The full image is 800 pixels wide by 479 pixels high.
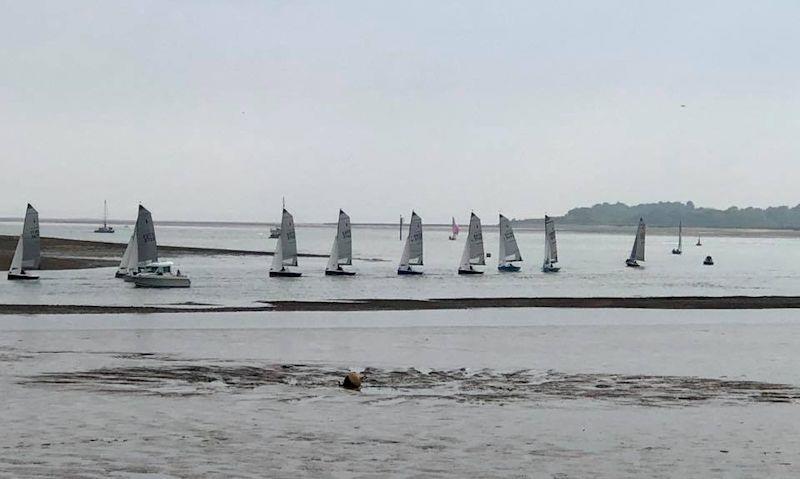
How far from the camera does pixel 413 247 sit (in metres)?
108

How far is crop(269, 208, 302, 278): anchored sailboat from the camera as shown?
96.6 m

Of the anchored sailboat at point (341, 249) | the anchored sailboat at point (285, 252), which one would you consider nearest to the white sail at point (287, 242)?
the anchored sailboat at point (285, 252)

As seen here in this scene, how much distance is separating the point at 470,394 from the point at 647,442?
7074 millimetres

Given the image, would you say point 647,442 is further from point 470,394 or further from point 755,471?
A: point 470,394

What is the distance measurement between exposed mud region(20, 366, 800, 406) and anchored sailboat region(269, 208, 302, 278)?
61233 millimetres

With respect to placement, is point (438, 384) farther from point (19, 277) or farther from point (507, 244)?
point (507, 244)

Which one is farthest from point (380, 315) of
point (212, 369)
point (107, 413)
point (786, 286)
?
point (786, 286)

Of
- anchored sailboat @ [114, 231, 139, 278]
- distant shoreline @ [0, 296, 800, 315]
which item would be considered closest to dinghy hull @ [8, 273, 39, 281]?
anchored sailboat @ [114, 231, 139, 278]

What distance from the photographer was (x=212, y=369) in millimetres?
34250

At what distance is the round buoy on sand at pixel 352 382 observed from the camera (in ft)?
101

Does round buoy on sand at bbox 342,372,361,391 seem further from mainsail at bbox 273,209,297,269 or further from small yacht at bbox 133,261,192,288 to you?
mainsail at bbox 273,209,297,269

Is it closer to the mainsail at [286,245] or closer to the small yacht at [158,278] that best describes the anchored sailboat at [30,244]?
the small yacht at [158,278]

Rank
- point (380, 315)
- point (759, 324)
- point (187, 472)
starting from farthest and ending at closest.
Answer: point (380, 315)
point (759, 324)
point (187, 472)

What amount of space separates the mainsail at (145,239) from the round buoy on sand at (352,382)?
5503 centimetres
